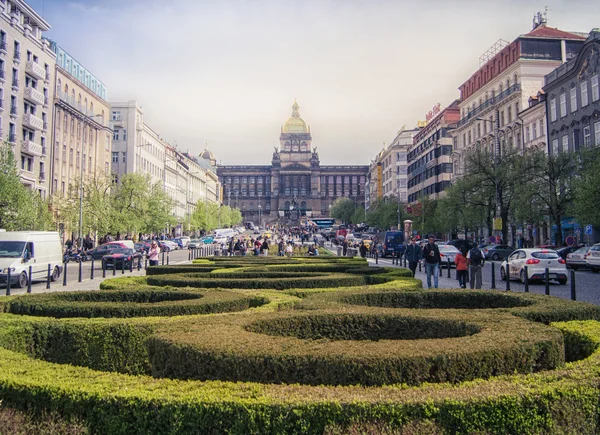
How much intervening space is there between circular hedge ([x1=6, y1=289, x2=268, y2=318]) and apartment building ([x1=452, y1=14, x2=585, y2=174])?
47069mm

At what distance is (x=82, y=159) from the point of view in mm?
66875

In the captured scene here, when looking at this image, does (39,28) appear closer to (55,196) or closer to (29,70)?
(29,70)

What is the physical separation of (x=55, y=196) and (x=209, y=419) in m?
58.2

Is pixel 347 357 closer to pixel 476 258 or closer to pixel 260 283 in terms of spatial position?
pixel 260 283

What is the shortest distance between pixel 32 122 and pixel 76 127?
40.5ft

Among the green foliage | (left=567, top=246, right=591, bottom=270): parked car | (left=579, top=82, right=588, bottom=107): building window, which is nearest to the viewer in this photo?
(left=567, top=246, right=591, bottom=270): parked car

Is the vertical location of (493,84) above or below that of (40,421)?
above

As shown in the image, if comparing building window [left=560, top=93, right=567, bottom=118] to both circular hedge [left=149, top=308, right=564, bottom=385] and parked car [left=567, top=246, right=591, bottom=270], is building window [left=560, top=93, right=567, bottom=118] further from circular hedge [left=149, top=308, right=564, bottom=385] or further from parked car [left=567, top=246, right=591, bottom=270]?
circular hedge [left=149, top=308, right=564, bottom=385]

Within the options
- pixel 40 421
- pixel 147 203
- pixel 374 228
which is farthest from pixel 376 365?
pixel 374 228

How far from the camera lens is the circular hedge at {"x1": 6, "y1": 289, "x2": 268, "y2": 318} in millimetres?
9273

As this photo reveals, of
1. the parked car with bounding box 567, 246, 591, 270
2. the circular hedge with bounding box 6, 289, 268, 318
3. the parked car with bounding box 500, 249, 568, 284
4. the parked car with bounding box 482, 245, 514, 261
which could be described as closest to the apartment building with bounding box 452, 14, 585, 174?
the parked car with bounding box 482, 245, 514, 261

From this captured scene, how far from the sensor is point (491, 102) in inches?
2596

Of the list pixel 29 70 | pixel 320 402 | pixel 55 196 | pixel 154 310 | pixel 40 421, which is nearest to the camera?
pixel 320 402

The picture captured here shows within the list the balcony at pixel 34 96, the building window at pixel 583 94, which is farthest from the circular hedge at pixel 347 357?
the balcony at pixel 34 96
